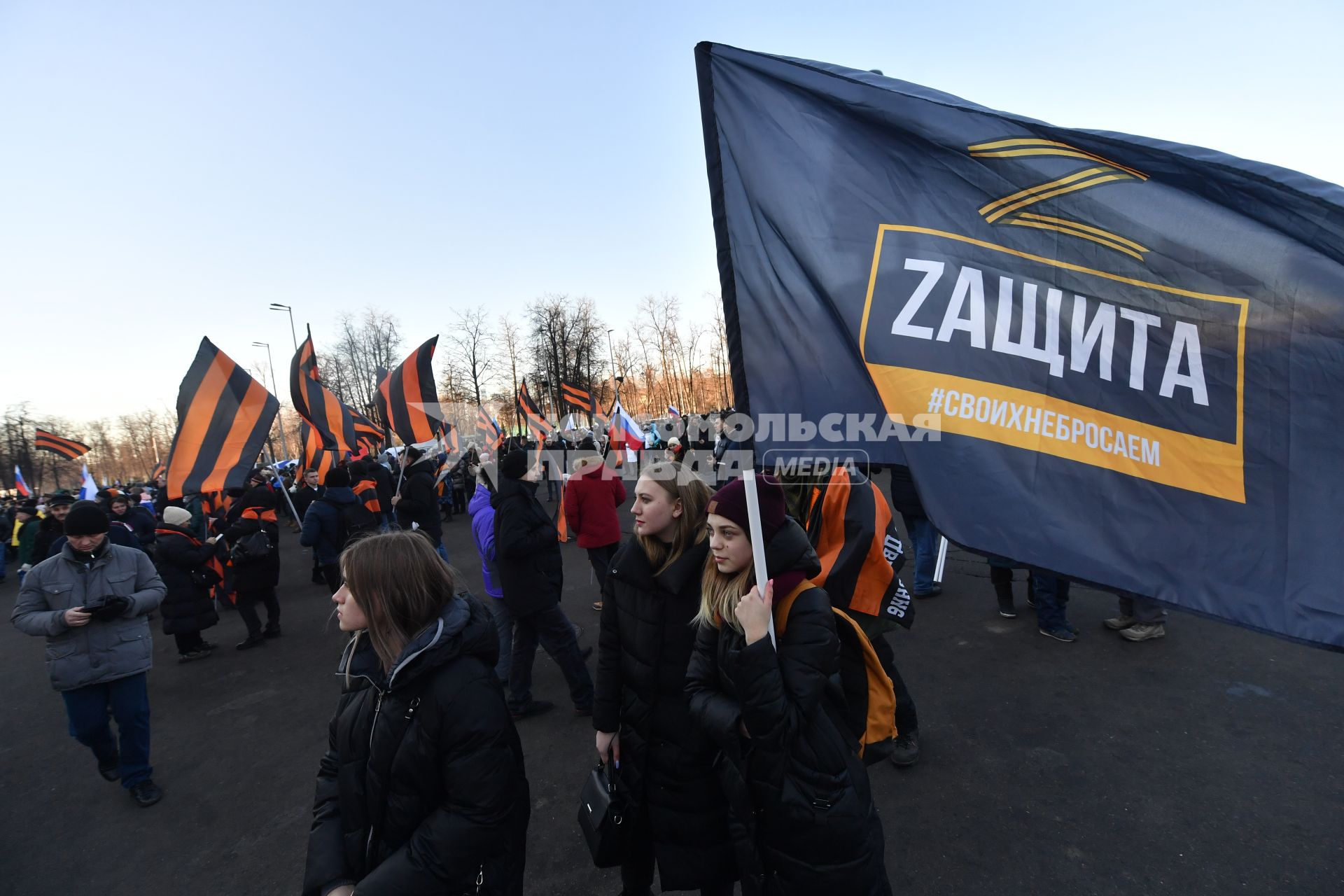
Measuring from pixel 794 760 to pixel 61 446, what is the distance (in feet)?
65.6

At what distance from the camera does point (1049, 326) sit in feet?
5.58

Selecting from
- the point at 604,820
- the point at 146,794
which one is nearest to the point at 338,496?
the point at 146,794

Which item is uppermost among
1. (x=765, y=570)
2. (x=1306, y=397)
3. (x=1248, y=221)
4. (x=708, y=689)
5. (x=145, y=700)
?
(x=1248, y=221)

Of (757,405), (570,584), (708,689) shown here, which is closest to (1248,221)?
(757,405)

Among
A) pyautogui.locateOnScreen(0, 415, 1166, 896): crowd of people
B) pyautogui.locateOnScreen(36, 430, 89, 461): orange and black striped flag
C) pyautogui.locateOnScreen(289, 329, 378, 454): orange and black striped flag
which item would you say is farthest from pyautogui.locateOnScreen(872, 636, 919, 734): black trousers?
pyautogui.locateOnScreen(36, 430, 89, 461): orange and black striped flag

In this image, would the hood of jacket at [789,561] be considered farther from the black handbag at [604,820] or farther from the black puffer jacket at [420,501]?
the black puffer jacket at [420,501]

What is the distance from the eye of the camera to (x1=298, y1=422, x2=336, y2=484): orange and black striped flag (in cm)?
1132

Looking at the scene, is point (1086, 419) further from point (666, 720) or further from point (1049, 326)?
point (666, 720)

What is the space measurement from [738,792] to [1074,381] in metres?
1.57

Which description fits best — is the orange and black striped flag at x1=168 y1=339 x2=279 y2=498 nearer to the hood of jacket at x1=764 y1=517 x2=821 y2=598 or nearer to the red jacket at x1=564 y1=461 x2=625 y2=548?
the red jacket at x1=564 y1=461 x2=625 y2=548

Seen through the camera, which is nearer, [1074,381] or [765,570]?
[1074,381]

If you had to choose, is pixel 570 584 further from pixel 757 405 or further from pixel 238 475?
pixel 757 405

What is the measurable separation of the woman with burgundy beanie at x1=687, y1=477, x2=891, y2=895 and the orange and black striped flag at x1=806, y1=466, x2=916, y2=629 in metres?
1.03

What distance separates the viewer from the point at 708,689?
6.44 ft
